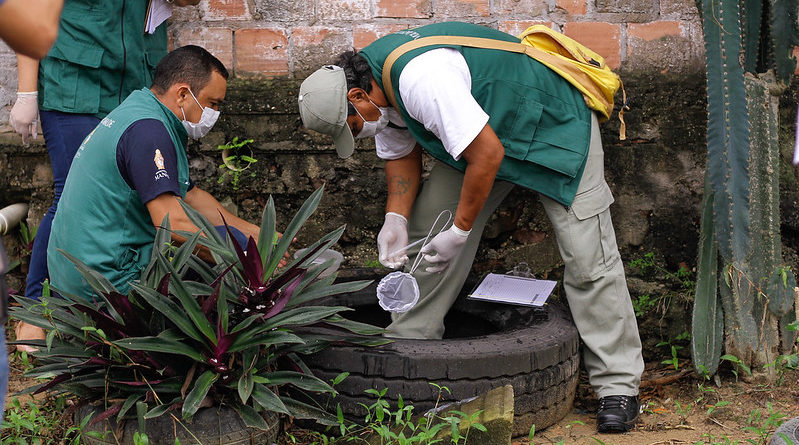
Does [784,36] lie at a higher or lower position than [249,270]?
higher

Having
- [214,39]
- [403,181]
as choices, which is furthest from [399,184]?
[214,39]

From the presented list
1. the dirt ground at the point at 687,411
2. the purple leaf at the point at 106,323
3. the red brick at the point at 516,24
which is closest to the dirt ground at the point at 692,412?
the dirt ground at the point at 687,411

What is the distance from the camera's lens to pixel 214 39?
3553 mm

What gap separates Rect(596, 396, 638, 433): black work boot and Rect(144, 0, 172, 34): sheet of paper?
7.47 ft

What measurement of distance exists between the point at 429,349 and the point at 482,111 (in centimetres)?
79

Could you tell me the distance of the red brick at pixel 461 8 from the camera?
3.50 m

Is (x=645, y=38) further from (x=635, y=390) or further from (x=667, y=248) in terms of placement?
(x=635, y=390)

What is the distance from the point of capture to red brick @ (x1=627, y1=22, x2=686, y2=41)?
11.6 feet

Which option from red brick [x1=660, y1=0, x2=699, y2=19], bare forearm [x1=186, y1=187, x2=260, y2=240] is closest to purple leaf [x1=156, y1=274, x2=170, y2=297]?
→ bare forearm [x1=186, y1=187, x2=260, y2=240]

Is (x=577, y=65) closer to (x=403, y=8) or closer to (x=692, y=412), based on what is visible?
(x=403, y=8)

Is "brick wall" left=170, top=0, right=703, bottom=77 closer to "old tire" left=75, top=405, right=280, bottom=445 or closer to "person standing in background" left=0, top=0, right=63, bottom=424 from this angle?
"old tire" left=75, top=405, right=280, bottom=445

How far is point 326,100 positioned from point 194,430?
1187mm

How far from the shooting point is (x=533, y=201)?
11.9 ft

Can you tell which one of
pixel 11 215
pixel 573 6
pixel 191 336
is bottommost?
pixel 11 215
